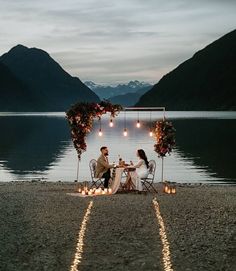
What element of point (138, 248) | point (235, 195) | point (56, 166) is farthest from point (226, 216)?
point (56, 166)

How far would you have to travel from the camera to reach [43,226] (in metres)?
15.4

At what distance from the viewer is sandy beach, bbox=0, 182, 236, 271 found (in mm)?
11641

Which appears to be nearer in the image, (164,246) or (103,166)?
(164,246)

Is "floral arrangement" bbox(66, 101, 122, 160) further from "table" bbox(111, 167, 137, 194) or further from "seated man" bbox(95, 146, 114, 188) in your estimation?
"table" bbox(111, 167, 137, 194)

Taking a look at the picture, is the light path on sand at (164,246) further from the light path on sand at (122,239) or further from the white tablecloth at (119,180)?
the white tablecloth at (119,180)

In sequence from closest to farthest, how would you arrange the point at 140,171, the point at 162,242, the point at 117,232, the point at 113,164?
the point at 162,242
the point at 117,232
the point at 140,171
the point at 113,164

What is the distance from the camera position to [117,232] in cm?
1457

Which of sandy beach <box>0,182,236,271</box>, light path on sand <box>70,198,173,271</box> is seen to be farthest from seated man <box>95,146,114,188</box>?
light path on sand <box>70,198,173,271</box>

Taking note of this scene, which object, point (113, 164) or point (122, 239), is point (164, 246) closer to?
point (122, 239)

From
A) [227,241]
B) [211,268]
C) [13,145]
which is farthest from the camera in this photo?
[13,145]

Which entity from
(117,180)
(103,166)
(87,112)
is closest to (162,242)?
(117,180)

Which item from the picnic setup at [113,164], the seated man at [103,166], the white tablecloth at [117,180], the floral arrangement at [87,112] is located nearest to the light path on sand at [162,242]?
the white tablecloth at [117,180]

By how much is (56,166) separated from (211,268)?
3870 centimetres

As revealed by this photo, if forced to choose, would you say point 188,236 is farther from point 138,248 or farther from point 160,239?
point 138,248
